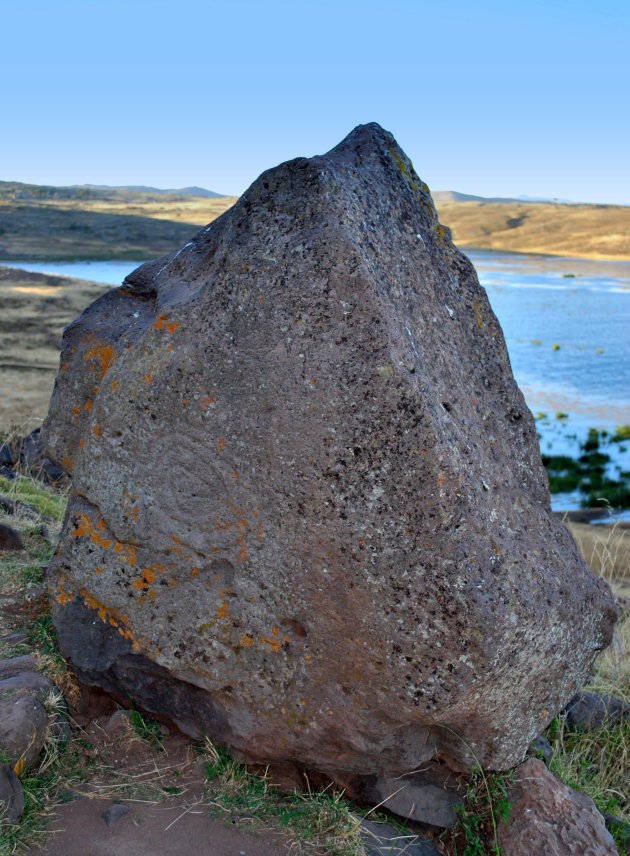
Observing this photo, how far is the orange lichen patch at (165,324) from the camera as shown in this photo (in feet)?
10.0

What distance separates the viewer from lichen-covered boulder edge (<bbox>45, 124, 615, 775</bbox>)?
2.70 meters

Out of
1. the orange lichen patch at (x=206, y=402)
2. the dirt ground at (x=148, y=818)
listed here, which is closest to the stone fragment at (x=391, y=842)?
the dirt ground at (x=148, y=818)

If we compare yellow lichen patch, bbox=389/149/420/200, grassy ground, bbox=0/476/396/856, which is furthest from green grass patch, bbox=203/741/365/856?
yellow lichen patch, bbox=389/149/420/200

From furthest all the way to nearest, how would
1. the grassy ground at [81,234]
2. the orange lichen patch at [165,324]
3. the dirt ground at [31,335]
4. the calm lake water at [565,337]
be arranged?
1. the grassy ground at [81,234]
2. the calm lake water at [565,337]
3. the dirt ground at [31,335]
4. the orange lichen patch at [165,324]

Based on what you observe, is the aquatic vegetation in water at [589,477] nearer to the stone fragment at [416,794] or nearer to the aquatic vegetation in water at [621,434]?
the aquatic vegetation in water at [621,434]

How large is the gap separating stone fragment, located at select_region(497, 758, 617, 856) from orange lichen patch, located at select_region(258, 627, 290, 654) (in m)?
1.02

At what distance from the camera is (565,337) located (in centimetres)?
2608

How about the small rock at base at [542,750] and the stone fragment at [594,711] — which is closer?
the small rock at base at [542,750]

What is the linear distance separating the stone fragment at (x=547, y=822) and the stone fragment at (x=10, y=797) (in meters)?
1.61

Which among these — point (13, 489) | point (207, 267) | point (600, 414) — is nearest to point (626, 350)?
point (600, 414)

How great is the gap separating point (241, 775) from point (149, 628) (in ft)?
1.98

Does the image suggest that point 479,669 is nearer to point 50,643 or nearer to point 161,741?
point 161,741

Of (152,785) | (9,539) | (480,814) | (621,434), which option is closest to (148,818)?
(152,785)

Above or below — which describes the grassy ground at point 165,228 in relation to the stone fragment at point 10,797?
above
